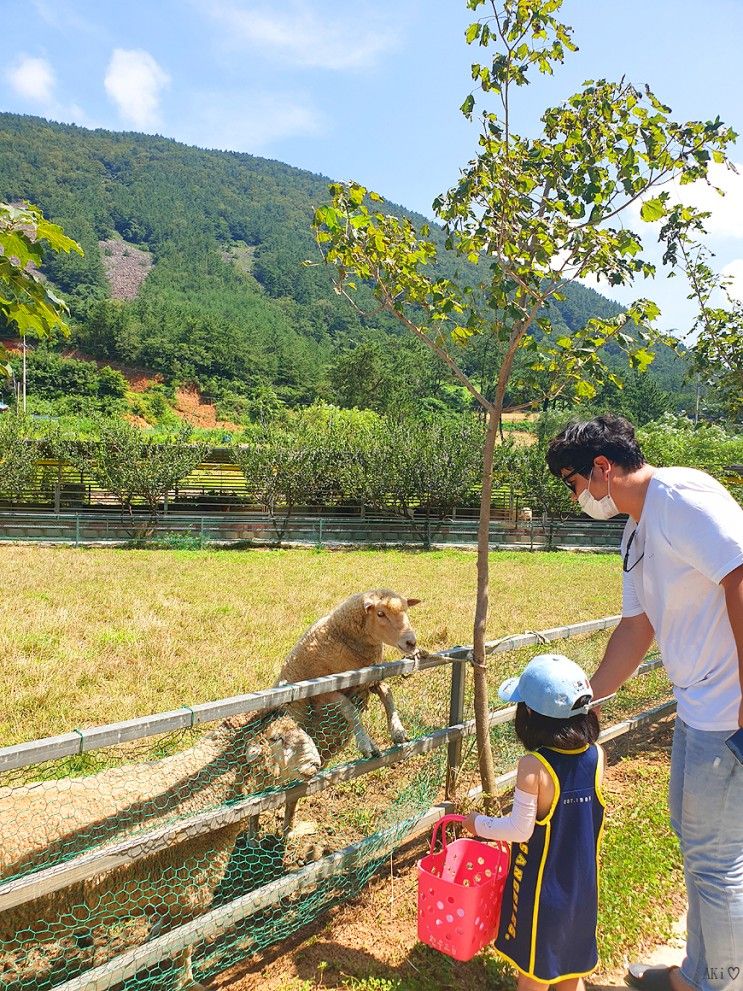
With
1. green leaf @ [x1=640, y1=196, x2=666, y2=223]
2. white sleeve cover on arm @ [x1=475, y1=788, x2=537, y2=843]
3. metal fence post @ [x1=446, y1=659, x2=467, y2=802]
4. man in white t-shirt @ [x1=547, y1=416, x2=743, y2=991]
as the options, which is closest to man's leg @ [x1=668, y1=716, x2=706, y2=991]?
man in white t-shirt @ [x1=547, y1=416, x2=743, y2=991]

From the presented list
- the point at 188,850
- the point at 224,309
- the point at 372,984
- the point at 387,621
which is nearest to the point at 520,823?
the point at 372,984

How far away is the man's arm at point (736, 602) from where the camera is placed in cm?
212

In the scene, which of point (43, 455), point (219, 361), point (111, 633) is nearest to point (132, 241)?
point (219, 361)

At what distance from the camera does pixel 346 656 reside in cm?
412

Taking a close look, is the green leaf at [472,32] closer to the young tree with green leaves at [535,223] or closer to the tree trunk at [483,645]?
the young tree with green leaves at [535,223]

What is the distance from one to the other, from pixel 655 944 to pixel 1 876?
9.91 feet

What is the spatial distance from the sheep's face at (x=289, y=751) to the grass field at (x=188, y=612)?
3.04 m

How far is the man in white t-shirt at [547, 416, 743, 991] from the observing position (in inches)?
86.5

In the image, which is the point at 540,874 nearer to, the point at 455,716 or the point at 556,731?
the point at 556,731

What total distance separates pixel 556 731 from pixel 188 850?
1.88 m

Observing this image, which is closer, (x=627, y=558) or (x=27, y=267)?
(x=27, y=267)

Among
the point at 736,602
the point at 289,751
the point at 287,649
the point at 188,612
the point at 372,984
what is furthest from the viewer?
the point at 188,612

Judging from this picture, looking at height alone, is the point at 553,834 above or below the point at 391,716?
above

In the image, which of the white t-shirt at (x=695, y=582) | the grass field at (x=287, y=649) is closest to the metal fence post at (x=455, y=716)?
the grass field at (x=287, y=649)
